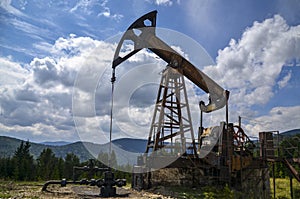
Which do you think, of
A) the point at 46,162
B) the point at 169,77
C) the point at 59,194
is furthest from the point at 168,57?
the point at 46,162

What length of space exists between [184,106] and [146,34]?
4091 millimetres

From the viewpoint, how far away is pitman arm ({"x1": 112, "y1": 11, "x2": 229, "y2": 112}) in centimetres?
1382

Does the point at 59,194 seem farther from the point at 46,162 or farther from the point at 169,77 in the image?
the point at 46,162

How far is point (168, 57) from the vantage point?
590 inches

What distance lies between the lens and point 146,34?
14016mm

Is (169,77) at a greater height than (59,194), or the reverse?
(169,77)

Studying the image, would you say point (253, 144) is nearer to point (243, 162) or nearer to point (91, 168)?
point (243, 162)

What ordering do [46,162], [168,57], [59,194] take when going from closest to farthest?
[59,194] < [168,57] < [46,162]

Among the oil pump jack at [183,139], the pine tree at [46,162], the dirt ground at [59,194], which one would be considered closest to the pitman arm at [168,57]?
the oil pump jack at [183,139]

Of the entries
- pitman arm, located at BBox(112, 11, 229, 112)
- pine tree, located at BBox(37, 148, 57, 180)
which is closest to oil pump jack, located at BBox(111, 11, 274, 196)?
pitman arm, located at BBox(112, 11, 229, 112)

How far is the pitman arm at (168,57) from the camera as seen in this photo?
1382 cm

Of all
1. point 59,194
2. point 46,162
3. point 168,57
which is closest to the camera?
point 59,194

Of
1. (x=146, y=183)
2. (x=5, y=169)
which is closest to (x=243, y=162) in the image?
(x=146, y=183)

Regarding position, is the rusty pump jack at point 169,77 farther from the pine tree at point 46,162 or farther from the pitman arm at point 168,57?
the pine tree at point 46,162
